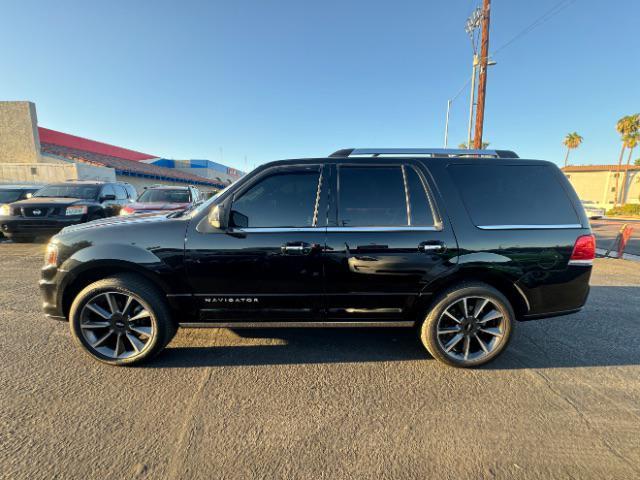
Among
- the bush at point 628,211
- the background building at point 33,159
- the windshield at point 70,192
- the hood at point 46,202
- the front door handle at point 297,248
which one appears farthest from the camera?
the bush at point 628,211

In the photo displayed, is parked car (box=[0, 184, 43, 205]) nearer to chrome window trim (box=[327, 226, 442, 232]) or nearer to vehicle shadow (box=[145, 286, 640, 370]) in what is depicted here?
vehicle shadow (box=[145, 286, 640, 370])

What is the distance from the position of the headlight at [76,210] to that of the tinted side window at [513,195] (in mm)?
8476

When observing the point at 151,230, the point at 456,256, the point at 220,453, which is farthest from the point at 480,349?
the point at 151,230


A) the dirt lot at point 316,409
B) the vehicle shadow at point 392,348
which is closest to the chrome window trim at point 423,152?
the vehicle shadow at point 392,348

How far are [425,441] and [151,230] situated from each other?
265 centimetres

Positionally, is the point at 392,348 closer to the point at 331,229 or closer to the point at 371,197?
the point at 331,229

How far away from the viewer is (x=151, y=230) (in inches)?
101

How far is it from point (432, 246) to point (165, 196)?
8201mm

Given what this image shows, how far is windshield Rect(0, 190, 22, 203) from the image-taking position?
9.14 m

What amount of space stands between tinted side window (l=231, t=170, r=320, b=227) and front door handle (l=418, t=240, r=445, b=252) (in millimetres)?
997

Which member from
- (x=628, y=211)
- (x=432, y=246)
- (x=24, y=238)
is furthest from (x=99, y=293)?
(x=628, y=211)

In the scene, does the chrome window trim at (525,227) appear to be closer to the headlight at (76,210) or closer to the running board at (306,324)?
the running board at (306,324)

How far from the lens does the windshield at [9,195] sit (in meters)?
9.14

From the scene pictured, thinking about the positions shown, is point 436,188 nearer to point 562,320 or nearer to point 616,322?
point 562,320
